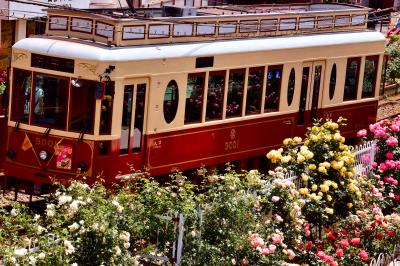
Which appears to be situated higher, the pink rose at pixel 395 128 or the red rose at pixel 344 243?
the pink rose at pixel 395 128

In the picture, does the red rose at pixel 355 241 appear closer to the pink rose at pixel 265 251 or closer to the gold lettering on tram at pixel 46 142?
the pink rose at pixel 265 251

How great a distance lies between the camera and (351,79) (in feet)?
76.2

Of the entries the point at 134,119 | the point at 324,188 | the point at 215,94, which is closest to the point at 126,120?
the point at 134,119

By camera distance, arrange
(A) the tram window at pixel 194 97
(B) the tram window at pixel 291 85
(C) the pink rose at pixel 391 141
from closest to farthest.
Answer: (C) the pink rose at pixel 391 141 < (A) the tram window at pixel 194 97 < (B) the tram window at pixel 291 85

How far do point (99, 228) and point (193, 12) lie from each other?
375 inches

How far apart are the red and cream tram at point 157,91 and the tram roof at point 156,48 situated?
0.07ft

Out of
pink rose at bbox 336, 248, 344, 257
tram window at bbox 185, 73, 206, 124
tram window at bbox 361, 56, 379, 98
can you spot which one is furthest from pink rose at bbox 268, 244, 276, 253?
tram window at bbox 361, 56, 379, 98

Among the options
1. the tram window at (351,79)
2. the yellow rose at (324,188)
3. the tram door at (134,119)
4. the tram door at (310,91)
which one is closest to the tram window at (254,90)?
the tram door at (310,91)

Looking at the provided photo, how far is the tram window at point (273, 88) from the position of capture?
20.2 metres

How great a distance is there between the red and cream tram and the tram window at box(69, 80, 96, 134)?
14mm

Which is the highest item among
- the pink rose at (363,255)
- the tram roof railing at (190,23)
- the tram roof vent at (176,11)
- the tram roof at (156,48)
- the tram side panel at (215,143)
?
the tram roof vent at (176,11)

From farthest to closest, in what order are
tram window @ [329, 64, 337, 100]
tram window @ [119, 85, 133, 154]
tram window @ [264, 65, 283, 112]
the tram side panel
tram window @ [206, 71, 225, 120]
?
tram window @ [329, 64, 337, 100] < tram window @ [264, 65, 283, 112] < tram window @ [206, 71, 225, 120] < the tram side panel < tram window @ [119, 85, 133, 154]

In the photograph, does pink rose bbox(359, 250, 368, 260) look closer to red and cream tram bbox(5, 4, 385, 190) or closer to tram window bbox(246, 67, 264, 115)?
red and cream tram bbox(5, 4, 385, 190)

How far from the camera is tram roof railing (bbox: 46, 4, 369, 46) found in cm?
1706
